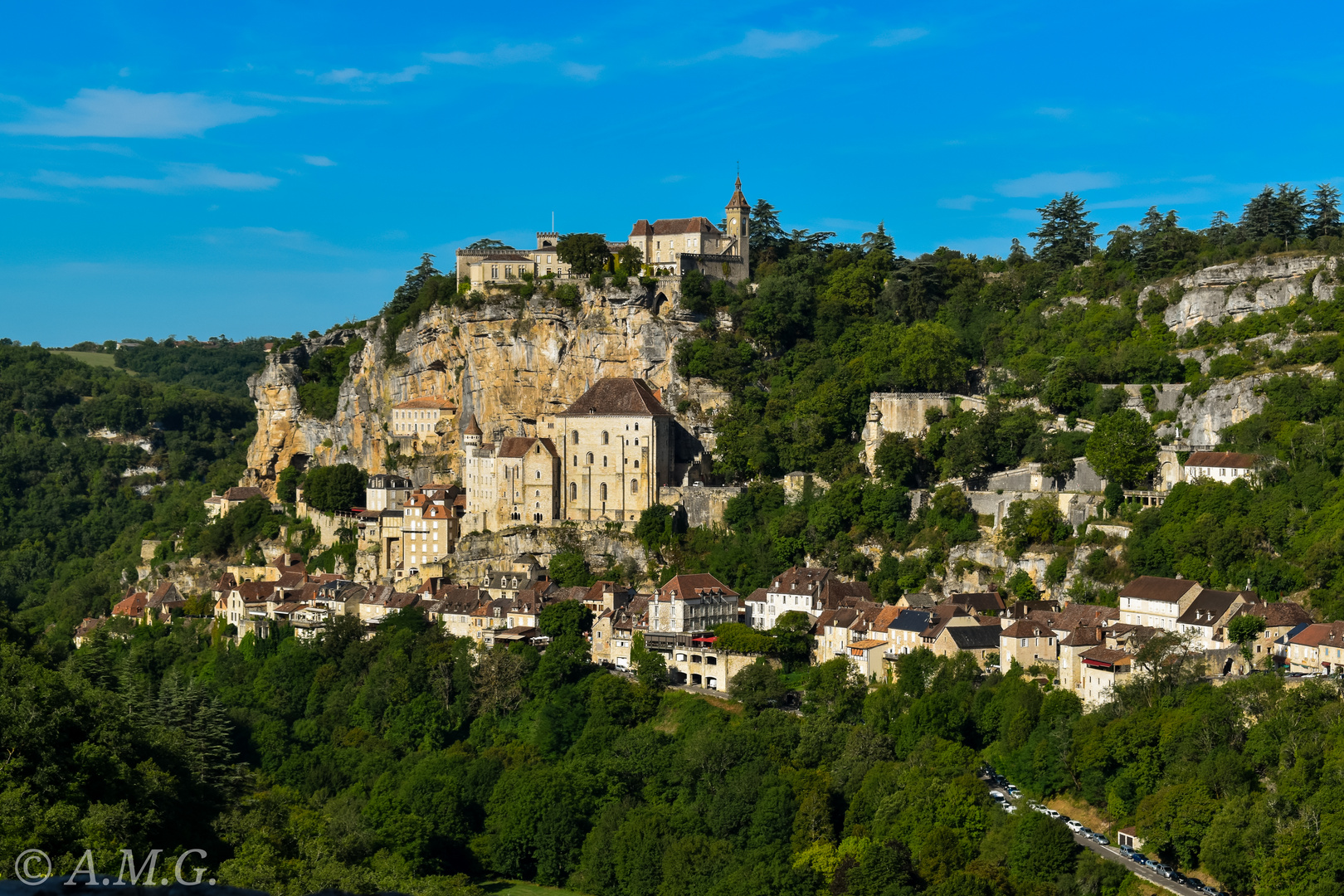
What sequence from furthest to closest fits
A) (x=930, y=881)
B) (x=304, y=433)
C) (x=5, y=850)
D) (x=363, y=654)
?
(x=304, y=433), (x=363, y=654), (x=930, y=881), (x=5, y=850)

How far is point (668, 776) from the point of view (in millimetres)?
51938

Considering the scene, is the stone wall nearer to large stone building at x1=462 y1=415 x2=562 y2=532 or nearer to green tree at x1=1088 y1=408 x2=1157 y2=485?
large stone building at x1=462 y1=415 x2=562 y2=532

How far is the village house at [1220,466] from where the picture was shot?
5503cm

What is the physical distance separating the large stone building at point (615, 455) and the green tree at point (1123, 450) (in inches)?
788

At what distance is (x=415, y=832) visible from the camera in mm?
49219

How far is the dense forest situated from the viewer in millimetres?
37250

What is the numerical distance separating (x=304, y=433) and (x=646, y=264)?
24.8m

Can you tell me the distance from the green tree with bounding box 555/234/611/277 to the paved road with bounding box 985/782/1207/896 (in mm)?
40678

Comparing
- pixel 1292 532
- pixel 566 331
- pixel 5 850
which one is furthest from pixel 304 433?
pixel 5 850

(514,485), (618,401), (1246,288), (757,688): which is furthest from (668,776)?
(1246,288)

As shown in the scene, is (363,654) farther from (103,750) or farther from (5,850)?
(5,850)

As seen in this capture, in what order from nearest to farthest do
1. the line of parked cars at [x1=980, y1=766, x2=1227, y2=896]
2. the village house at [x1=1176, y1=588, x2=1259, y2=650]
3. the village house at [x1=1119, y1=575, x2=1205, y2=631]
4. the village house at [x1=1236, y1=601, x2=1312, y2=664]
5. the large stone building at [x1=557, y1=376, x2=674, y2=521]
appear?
the line of parked cars at [x1=980, y1=766, x2=1227, y2=896]
the village house at [x1=1236, y1=601, x2=1312, y2=664]
the village house at [x1=1176, y1=588, x2=1259, y2=650]
the village house at [x1=1119, y1=575, x2=1205, y2=631]
the large stone building at [x1=557, y1=376, x2=674, y2=521]

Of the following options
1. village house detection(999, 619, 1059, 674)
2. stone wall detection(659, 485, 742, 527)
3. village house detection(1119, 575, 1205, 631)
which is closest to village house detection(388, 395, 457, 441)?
stone wall detection(659, 485, 742, 527)

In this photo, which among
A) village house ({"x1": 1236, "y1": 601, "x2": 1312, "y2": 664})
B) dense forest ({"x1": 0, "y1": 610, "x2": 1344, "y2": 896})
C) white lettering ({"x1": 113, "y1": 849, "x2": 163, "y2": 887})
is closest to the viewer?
white lettering ({"x1": 113, "y1": 849, "x2": 163, "y2": 887})
